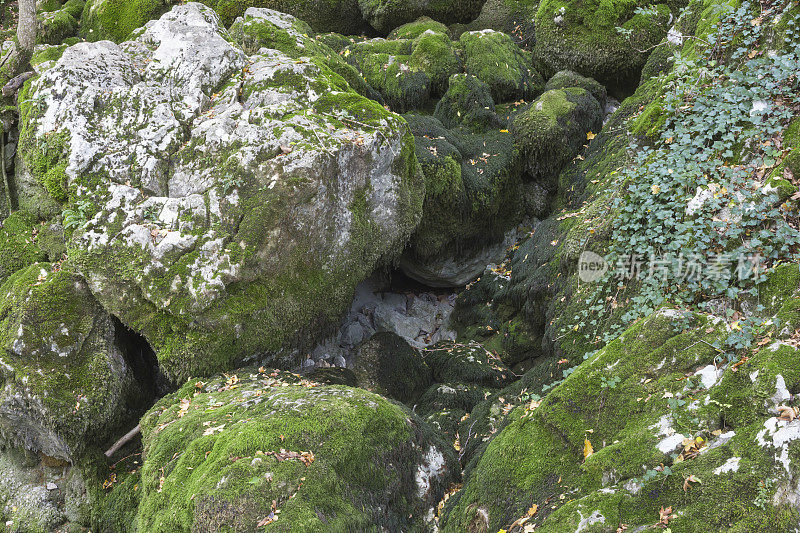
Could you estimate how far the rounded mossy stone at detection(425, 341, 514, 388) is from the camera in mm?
8398

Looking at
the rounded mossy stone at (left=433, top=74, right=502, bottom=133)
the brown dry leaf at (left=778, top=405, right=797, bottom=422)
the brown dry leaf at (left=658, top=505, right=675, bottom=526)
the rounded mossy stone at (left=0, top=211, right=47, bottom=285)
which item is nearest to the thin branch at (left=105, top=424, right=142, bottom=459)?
the rounded mossy stone at (left=0, top=211, right=47, bottom=285)

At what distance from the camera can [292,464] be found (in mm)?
4504

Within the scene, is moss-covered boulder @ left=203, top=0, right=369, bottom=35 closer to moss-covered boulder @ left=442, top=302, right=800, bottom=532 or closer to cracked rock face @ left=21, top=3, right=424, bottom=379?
cracked rock face @ left=21, top=3, right=424, bottom=379

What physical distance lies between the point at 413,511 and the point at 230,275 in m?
3.72

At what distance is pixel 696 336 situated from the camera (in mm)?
4301

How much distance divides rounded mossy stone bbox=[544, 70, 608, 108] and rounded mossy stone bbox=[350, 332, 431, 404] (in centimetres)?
688

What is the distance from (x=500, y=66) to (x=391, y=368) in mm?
7681

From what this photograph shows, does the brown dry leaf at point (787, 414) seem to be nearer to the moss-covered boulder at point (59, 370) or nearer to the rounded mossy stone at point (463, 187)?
the rounded mossy stone at point (463, 187)

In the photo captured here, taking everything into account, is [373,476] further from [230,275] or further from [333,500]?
[230,275]

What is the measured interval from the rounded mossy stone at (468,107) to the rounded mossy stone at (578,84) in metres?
1.55

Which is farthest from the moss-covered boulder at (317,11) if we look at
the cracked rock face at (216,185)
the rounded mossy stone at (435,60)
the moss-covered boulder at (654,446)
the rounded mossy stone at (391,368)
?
the moss-covered boulder at (654,446)

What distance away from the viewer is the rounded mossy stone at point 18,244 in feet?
26.0

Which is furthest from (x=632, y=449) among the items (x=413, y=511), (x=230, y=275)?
(x=230, y=275)

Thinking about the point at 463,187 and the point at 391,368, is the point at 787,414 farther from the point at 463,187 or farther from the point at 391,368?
the point at 463,187
